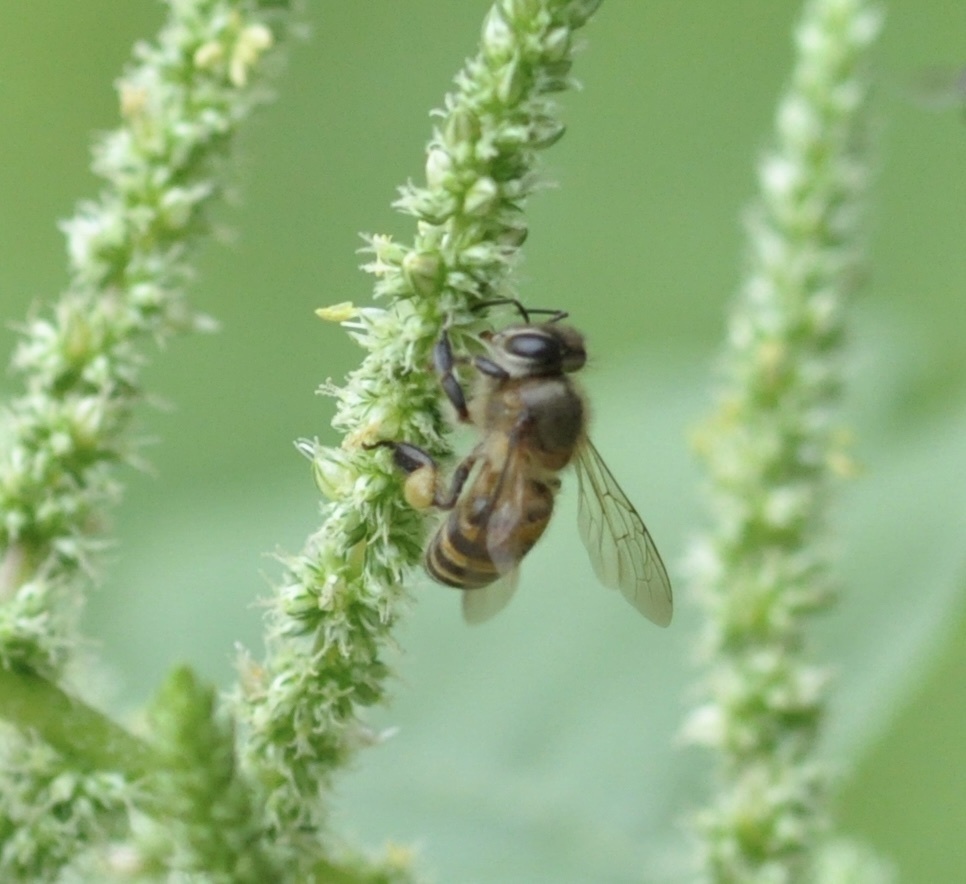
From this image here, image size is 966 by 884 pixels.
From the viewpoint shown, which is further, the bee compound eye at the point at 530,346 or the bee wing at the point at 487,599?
the bee wing at the point at 487,599

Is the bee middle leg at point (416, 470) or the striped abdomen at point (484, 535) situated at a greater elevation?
the striped abdomen at point (484, 535)

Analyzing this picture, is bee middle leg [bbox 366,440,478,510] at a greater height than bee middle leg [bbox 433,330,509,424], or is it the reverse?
bee middle leg [bbox 433,330,509,424]

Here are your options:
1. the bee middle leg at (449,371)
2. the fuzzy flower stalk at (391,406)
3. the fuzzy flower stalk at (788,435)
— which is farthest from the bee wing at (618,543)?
the fuzzy flower stalk at (391,406)

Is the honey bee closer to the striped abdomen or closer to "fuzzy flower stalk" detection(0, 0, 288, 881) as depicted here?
the striped abdomen

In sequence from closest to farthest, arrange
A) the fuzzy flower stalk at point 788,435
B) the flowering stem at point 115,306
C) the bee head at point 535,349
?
the flowering stem at point 115,306
the bee head at point 535,349
the fuzzy flower stalk at point 788,435

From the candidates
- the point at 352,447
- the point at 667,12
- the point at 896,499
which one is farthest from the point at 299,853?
the point at 667,12

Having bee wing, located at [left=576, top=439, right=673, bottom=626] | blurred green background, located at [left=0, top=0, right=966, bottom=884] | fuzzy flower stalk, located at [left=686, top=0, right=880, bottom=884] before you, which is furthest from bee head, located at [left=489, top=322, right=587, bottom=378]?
fuzzy flower stalk, located at [left=686, top=0, right=880, bottom=884]

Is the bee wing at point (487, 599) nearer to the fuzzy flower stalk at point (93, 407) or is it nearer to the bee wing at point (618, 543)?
the bee wing at point (618, 543)
